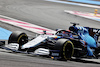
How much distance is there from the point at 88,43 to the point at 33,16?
38.1ft

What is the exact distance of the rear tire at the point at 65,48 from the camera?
354 inches

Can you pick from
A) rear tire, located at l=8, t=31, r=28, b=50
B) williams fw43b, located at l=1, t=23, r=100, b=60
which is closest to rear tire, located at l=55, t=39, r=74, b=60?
williams fw43b, located at l=1, t=23, r=100, b=60

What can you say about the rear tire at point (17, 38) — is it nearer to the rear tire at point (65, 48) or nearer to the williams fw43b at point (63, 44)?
the williams fw43b at point (63, 44)

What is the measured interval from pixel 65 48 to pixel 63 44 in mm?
199

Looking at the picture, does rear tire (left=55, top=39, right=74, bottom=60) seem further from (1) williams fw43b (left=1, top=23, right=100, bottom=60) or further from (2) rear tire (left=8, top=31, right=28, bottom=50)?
(2) rear tire (left=8, top=31, right=28, bottom=50)

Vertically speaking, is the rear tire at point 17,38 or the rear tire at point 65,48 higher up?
the rear tire at point 17,38

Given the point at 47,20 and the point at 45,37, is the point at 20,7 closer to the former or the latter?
the point at 47,20

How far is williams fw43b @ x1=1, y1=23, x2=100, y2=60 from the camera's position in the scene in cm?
913

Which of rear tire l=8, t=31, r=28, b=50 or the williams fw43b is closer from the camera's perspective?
the williams fw43b

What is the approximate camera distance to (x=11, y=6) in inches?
981

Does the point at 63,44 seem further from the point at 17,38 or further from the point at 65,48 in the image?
the point at 17,38

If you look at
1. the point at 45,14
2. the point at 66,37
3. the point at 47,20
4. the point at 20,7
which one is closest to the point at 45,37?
the point at 66,37

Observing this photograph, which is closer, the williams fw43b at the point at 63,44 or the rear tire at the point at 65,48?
the rear tire at the point at 65,48

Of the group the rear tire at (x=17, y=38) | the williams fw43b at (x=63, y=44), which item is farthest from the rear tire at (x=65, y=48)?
the rear tire at (x=17, y=38)
